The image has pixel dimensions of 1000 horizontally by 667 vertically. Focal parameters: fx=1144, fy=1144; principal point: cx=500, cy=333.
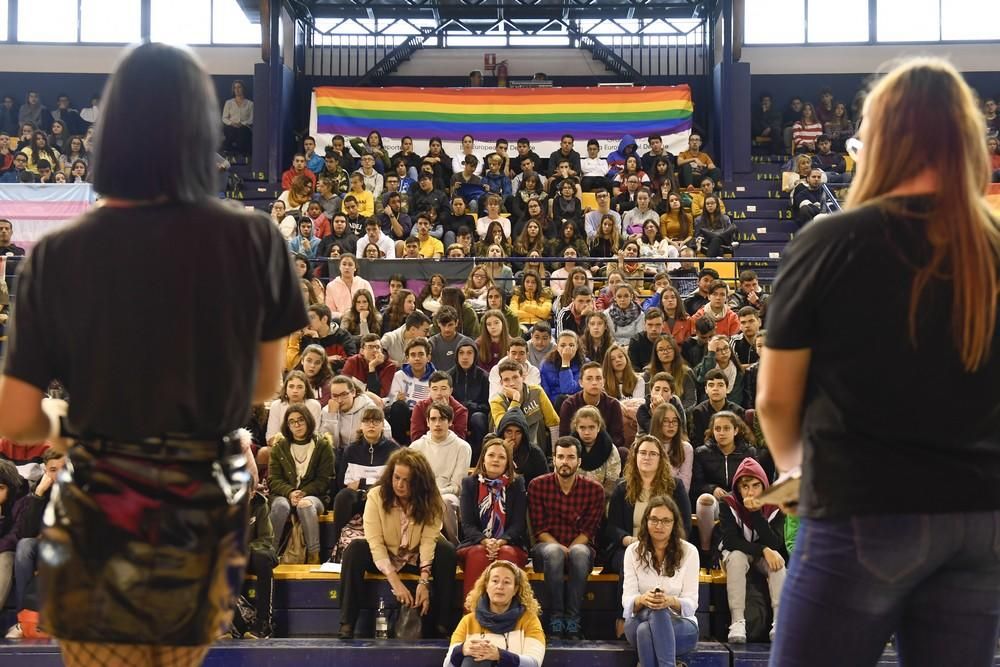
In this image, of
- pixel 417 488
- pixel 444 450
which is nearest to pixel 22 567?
pixel 417 488

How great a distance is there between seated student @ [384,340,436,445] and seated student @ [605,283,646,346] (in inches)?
78.1

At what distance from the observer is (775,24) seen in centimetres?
1867

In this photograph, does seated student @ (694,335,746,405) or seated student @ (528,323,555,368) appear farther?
seated student @ (528,323,555,368)

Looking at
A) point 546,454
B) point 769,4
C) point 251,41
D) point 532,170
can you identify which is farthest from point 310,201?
point 769,4

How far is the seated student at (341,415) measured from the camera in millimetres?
7992

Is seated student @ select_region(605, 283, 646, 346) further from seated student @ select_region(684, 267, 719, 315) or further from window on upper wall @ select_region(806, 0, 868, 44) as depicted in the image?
window on upper wall @ select_region(806, 0, 868, 44)

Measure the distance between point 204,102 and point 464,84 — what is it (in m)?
17.3

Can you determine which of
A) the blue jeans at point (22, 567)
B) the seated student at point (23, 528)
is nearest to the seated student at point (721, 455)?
the seated student at point (23, 528)

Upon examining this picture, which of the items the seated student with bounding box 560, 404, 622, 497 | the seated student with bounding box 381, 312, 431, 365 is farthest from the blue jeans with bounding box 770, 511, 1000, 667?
the seated student with bounding box 381, 312, 431, 365

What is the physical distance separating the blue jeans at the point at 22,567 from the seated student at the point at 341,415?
6.59 feet

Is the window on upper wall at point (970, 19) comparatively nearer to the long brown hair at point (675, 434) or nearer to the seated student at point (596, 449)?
the long brown hair at point (675, 434)

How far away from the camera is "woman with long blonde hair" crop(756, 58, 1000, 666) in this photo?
1753 mm

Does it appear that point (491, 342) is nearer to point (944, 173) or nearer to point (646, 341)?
point (646, 341)

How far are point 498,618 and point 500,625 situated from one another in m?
0.04
